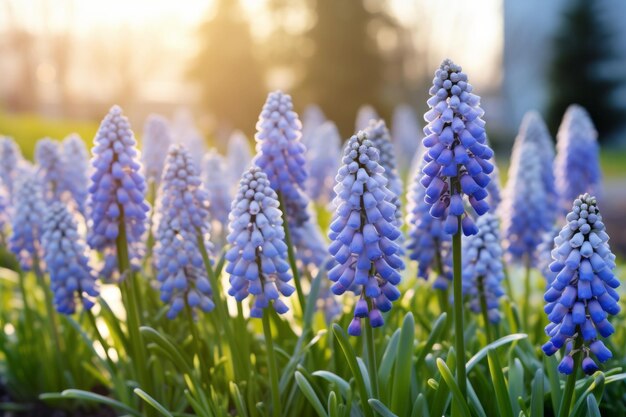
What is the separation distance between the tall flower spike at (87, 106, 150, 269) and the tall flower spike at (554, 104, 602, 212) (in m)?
4.39

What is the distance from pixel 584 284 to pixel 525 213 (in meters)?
2.66

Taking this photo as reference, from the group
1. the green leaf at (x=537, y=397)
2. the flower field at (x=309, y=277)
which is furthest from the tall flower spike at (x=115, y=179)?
the green leaf at (x=537, y=397)

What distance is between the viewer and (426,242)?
4.49 m

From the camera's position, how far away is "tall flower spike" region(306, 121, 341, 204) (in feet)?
29.1

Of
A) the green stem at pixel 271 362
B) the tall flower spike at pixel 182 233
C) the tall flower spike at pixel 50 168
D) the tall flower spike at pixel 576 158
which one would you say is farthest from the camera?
the tall flower spike at pixel 576 158

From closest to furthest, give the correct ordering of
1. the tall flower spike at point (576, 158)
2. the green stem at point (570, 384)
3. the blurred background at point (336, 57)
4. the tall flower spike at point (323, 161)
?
the green stem at point (570, 384) < the tall flower spike at point (576, 158) < the tall flower spike at point (323, 161) < the blurred background at point (336, 57)

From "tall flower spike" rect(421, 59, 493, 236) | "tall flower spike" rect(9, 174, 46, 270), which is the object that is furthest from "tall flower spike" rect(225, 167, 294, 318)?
"tall flower spike" rect(9, 174, 46, 270)

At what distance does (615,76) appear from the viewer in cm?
2830

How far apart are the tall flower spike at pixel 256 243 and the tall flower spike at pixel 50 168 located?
2503mm

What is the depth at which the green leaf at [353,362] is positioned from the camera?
3.31 metres

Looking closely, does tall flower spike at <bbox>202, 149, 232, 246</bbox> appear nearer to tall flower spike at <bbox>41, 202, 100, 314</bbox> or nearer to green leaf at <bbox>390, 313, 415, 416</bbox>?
tall flower spike at <bbox>41, 202, 100, 314</bbox>

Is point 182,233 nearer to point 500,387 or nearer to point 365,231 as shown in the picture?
point 365,231

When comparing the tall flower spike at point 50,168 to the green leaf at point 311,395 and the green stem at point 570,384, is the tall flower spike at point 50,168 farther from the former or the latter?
the green stem at point 570,384

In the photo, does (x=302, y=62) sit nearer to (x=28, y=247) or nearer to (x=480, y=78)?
(x=480, y=78)
